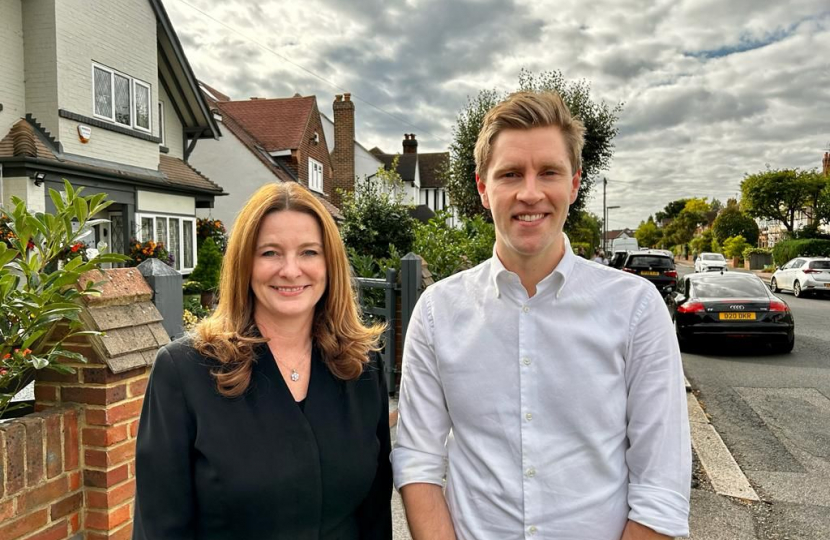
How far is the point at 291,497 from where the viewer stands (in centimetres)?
169

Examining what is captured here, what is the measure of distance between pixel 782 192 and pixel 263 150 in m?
37.6

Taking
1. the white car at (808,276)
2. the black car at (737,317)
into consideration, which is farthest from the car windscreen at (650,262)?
the black car at (737,317)

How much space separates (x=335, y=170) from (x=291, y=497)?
30715mm

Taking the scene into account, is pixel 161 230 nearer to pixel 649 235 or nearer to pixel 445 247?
pixel 445 247

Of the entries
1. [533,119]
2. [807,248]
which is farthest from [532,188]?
[807,248]

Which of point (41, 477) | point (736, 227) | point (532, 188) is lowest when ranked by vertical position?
point (41, 477)

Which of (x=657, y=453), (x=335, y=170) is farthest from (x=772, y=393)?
(x=335, y=170)

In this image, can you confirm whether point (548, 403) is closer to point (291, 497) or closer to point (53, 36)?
point (291, 497)

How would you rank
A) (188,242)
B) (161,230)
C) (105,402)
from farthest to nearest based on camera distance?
1. (188,242)
2. (161,230)
3. (105,402)

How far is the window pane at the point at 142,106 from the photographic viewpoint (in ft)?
44.5

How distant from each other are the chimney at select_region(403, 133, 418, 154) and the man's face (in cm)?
4857

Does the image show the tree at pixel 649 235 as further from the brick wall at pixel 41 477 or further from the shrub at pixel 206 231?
the brick wall at pixel 41 477

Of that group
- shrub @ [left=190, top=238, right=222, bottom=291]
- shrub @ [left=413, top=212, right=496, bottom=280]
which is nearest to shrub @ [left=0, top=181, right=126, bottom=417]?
shrub @ [left=413, top=212, right=496, bottom=280]

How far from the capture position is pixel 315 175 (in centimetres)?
2633
